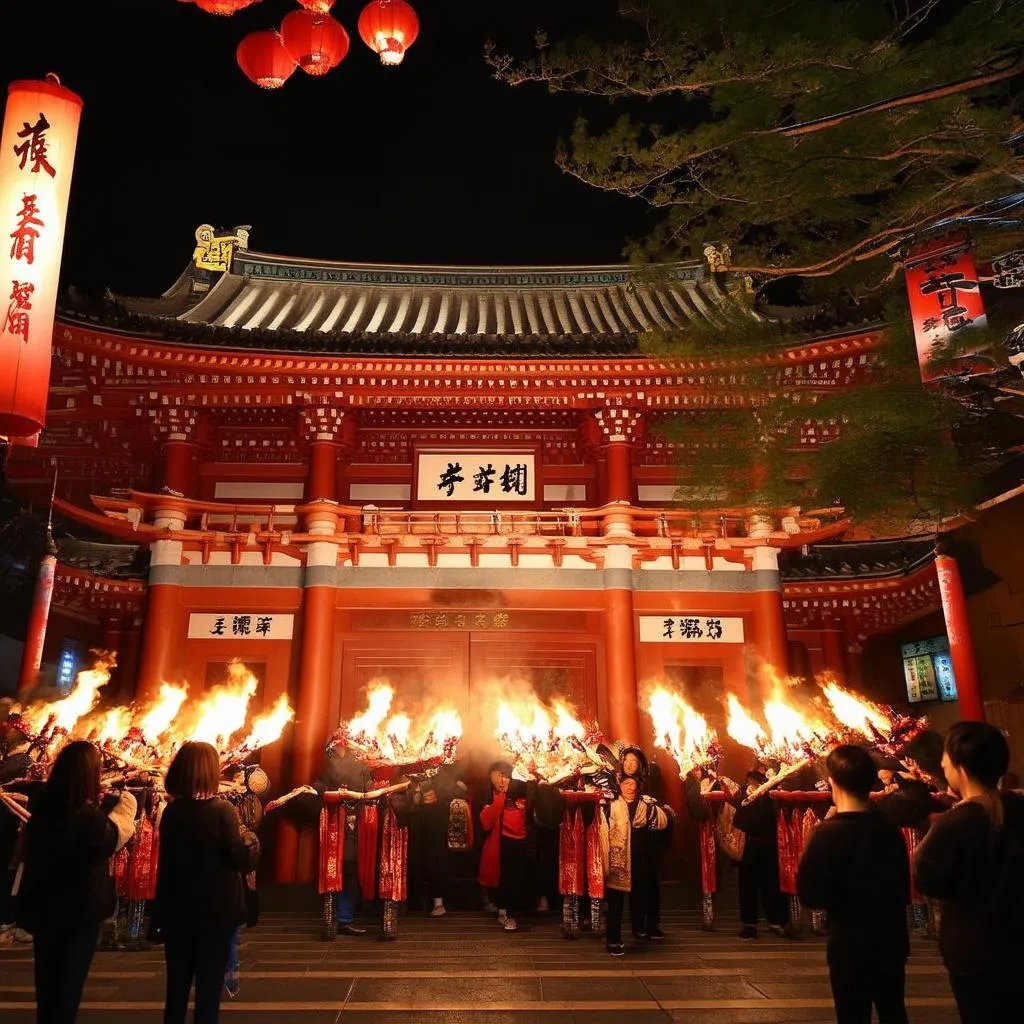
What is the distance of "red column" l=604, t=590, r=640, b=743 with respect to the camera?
11070 mm

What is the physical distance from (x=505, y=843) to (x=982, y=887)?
6.51 meters

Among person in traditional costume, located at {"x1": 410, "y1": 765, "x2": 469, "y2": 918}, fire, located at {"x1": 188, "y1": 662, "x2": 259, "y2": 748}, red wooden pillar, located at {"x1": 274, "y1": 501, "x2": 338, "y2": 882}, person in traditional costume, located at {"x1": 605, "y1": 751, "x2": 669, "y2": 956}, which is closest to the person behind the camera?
person in traditional costume, located at {"x1": 605, "y1": 751, "x2": 669, "y2": 956}

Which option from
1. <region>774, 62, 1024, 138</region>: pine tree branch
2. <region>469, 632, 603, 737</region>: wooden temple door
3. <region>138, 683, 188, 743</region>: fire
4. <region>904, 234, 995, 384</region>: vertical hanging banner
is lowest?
<region>138, 683, 188, 743</region>: fire

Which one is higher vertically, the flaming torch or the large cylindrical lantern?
the large cylindrical lantern

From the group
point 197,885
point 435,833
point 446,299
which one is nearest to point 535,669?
point 435,833

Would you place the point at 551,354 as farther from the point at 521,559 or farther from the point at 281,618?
the point at 281,618

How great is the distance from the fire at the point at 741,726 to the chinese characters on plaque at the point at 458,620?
346 centimetres

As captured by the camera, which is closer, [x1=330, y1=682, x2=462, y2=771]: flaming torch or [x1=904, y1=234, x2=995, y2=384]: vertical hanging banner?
[x1=904, y1=234, x2=995, y2=384]: vertical hanging banner

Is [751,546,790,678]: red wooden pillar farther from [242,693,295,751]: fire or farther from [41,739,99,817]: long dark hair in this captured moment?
[41,739,99,817]: long dark hair

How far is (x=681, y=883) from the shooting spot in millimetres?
10625

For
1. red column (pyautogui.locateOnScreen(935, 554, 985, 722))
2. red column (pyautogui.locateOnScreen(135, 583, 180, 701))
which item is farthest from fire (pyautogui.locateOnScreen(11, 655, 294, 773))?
red column (pyautogui.locateOnScreen(935, 554, 985, 722))

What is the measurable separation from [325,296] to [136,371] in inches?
255

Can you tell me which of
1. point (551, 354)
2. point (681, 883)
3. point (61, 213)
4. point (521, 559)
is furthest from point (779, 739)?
point (61, 213)

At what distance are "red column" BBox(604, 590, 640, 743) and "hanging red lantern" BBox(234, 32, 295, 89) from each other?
8.11 metres
